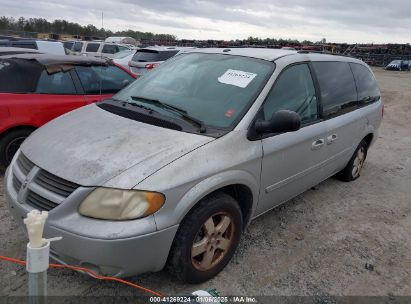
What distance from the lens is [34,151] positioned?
2.79 m

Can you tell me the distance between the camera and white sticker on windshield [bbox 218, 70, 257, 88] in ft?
10.6

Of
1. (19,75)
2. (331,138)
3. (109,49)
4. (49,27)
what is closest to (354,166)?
(331,138)

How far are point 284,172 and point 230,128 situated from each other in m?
0.84

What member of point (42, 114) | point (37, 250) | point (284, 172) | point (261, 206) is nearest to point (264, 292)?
point (261, 206)

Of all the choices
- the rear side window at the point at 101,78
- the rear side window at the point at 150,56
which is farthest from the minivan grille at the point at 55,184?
the rear side window at the point at 150,56

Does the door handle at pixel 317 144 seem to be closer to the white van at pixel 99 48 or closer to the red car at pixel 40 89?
the red car at pixel 40 89

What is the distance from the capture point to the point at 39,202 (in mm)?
2484

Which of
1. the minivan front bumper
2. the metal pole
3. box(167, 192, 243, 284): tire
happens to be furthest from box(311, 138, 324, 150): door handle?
the metal pole

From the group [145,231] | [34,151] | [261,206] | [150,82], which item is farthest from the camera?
[150,82]

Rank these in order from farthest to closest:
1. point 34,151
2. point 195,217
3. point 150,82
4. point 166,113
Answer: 1. point 150,82
2. point 166,113
3. point 34,151
4. point 195,217

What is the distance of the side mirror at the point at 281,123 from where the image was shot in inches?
113

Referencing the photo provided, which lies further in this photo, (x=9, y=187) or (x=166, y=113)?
(x=166, y=113)

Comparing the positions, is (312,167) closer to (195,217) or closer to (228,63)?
(228,63)

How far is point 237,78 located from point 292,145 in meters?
0.78
